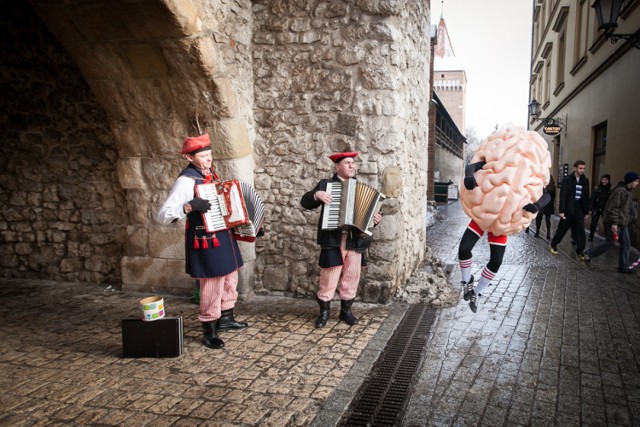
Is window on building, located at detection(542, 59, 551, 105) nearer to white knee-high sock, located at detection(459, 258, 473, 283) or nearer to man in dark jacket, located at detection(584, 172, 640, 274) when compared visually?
man in dark jacket, located at detection(584, 172, 640, 274)

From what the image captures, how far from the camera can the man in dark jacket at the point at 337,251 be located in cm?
430

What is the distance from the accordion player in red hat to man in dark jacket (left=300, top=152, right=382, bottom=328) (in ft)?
2.80

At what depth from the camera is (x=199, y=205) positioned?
359 cm

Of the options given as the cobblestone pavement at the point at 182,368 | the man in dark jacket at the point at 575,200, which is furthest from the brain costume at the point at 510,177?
the man in dark jacket at the point at 575,200

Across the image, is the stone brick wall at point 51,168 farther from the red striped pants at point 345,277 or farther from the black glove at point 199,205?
the red striped pants at point 345,277

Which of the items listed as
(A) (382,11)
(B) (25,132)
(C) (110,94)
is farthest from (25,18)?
(A) (382,11)

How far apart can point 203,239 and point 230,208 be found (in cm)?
35

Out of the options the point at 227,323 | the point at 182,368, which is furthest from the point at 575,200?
the point at 182,368

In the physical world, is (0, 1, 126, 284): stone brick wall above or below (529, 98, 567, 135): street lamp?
below

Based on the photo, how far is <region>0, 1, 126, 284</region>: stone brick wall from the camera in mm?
5809

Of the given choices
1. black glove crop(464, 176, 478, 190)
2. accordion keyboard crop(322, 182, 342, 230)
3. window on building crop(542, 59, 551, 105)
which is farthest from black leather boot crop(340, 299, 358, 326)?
window on building crop(542, 59, 551, 105)

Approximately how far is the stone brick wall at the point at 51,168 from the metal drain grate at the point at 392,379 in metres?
3.89

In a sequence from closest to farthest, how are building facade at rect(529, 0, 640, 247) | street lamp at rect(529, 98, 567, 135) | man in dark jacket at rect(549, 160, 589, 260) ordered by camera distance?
man in dark jacket at rect(549, 160, 589, 260) → building facade at rect(529, 0, 640, 247) → street lamp at rect(529, 98, 567, 135)

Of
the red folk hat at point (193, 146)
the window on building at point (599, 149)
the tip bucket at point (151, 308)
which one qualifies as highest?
the window on building at point (599, 149)
